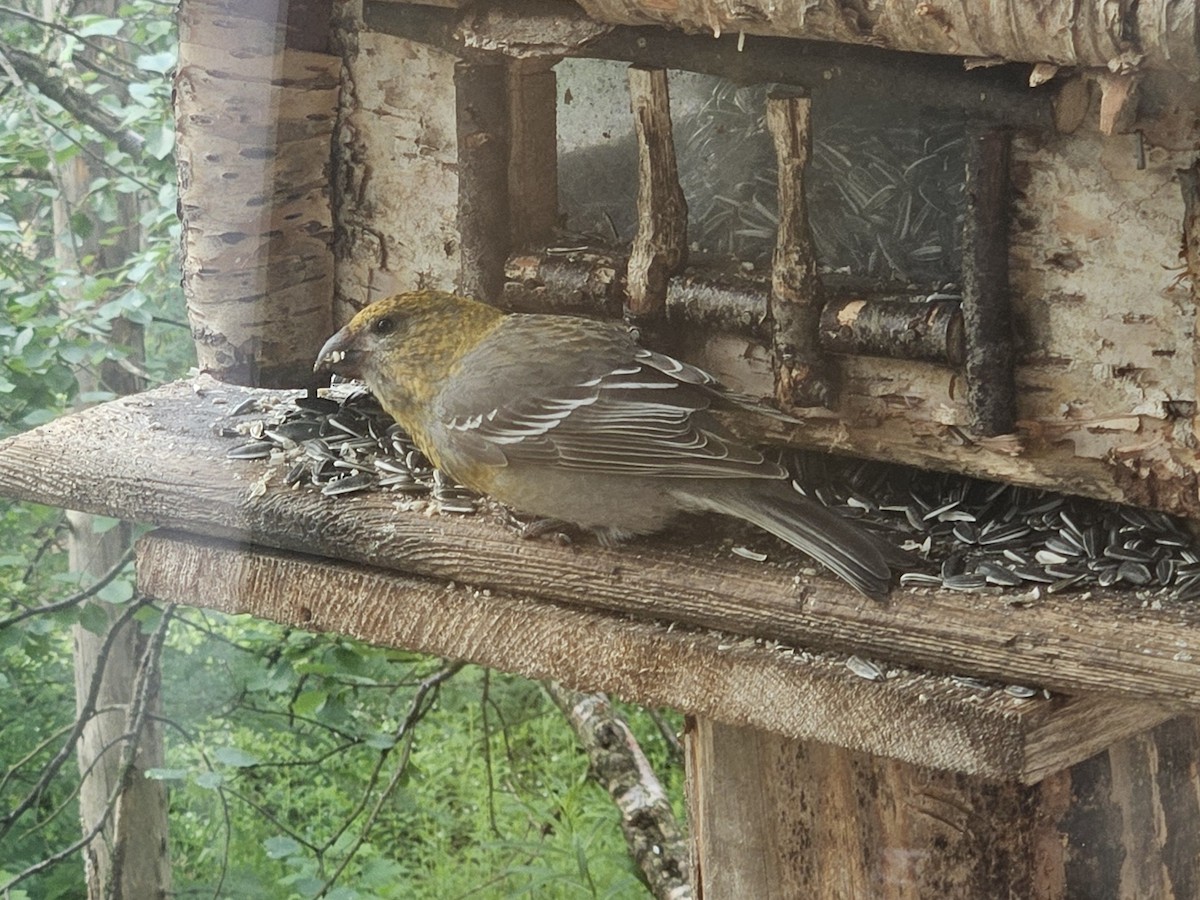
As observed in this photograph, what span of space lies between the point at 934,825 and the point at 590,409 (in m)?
0.64

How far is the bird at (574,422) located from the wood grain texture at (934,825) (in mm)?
388

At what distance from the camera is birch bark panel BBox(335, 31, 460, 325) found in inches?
80.4

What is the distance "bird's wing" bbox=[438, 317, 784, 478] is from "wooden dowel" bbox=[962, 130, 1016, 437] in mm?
224

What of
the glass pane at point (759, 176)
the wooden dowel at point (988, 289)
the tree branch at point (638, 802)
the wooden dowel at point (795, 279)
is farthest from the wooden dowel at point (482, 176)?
the tree branch at point (638, 802)

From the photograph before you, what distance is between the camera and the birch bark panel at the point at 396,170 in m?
2.04

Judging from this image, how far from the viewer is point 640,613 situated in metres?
1.76

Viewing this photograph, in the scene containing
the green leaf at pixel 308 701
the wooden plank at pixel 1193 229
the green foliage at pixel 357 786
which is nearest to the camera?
the wooden plank at pixel 1193 229

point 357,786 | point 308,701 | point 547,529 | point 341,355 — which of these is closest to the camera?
point 547,529

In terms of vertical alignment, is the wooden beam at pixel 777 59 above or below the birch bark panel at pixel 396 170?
above

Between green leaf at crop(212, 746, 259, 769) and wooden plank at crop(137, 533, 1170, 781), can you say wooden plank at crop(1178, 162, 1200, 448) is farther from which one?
green leaf at crop(212, 746, 259, 769)

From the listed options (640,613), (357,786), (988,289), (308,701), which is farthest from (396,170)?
(357,786)

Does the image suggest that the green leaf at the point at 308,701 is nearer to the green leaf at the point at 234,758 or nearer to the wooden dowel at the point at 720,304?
the green leaf at the point at 234,758

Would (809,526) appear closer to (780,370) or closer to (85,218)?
(780,370)

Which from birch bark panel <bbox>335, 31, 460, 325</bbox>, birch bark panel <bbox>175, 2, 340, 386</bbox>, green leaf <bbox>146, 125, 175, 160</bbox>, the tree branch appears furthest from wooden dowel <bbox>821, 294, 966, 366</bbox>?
green leaf <bbox>146, 125, 175, 160</bbox>
